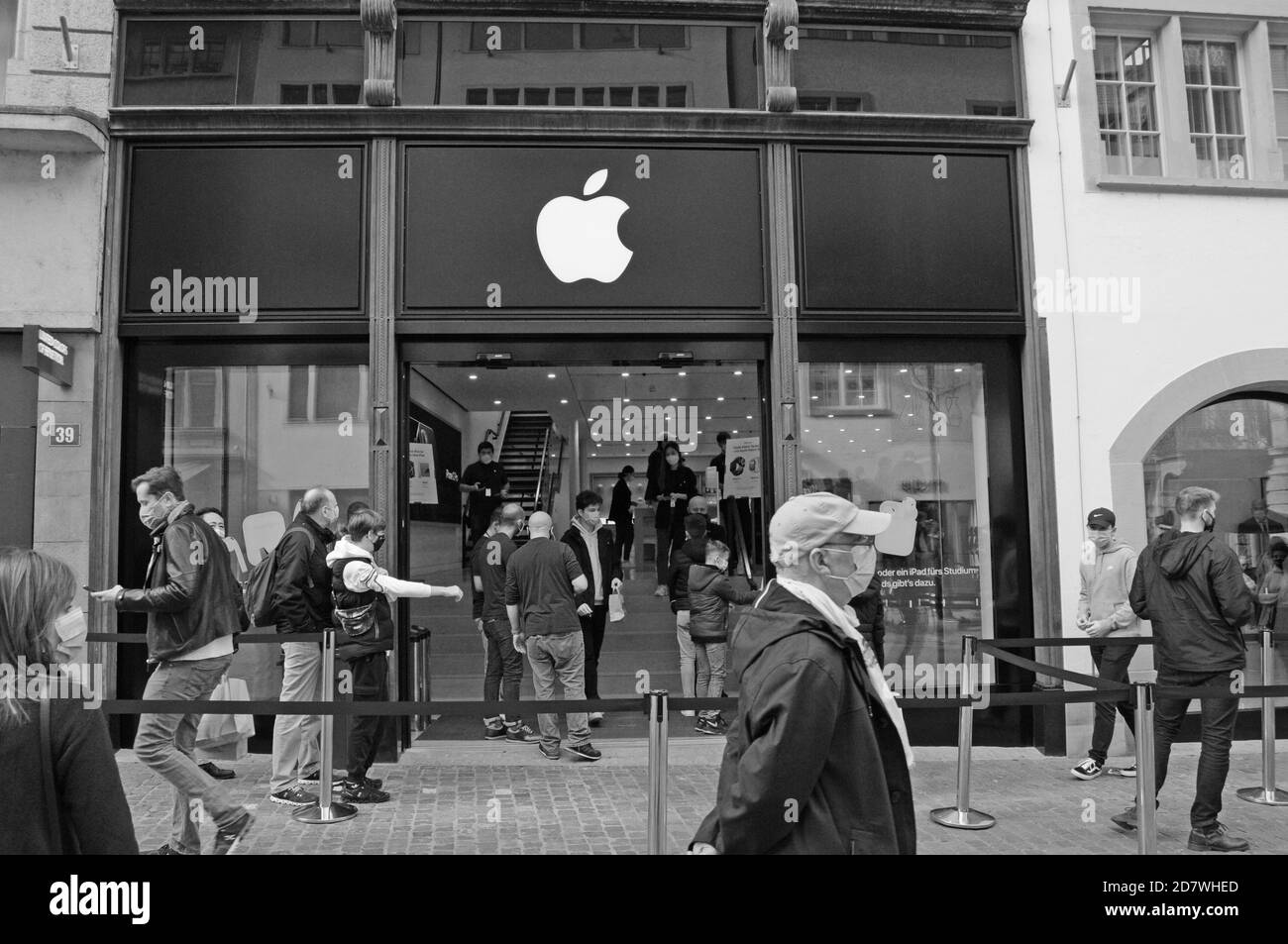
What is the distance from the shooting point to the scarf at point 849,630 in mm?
2492

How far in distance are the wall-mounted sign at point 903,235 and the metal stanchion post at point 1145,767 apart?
14.8 feet

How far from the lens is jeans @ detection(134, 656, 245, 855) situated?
4984 mm

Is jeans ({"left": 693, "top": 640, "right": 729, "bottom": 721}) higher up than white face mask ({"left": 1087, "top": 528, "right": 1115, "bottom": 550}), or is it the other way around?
white face mask ({"left": 1087, "top": 528, "right": 1115, "bottom": 550})

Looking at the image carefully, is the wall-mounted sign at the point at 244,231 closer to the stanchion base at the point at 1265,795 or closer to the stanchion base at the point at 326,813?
the stanchion base at the point at 326,813

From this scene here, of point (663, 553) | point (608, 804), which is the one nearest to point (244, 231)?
point (608, 804)

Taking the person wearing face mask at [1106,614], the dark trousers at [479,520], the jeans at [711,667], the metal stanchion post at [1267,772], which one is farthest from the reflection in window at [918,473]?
the dark trousers at [479,520]

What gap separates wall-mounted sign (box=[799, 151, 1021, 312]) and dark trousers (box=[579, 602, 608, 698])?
3754mm

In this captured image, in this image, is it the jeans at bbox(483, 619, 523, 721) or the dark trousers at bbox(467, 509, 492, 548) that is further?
the dark trousers at bbox(467, 509, 492, 548)

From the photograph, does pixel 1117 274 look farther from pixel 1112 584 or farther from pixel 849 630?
pixel 849 630

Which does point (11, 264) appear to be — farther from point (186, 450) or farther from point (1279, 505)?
point (1279, 505)

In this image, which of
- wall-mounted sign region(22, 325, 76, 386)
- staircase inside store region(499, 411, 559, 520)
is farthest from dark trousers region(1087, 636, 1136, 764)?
staircase inside store region(499, 411, 559, 520)

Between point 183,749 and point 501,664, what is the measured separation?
3220mm

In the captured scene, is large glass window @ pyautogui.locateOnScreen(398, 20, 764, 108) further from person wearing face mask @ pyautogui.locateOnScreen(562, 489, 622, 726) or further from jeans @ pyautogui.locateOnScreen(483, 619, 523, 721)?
jeans @ pyautogui.locateOnScreen(483, 619, 523, 721)

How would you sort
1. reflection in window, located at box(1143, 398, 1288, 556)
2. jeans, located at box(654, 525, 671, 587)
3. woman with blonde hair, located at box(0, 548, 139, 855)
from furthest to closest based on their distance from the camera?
jeans, located at box(654, 525, 671, 587) → reflection in window, located at box(1143, 398, 1288, 556) → woman with blonde hair, located at box(0, 548, 139, 855)
